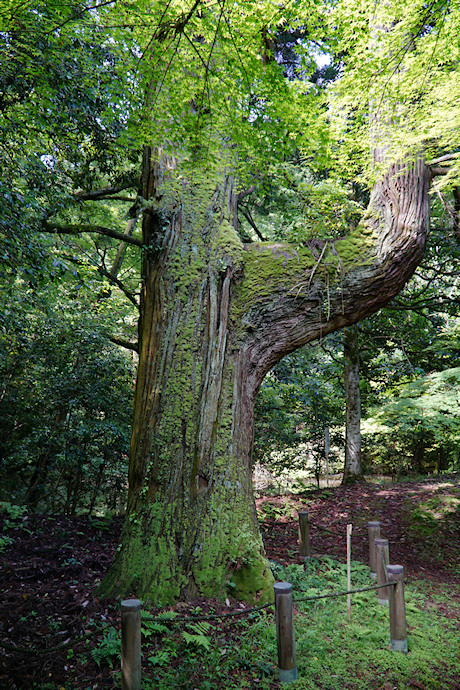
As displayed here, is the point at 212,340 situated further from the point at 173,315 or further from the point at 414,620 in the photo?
the point at 414,620

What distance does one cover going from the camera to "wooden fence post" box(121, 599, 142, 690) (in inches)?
98.7

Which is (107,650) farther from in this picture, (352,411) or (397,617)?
(352,411)

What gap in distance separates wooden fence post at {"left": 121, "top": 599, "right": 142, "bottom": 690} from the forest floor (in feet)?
0.53

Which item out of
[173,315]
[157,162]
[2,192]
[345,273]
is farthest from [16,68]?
[345,273]

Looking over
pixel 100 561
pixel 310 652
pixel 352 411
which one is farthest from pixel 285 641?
pixel 352 411

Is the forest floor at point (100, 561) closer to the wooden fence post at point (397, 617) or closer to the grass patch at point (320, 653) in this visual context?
the grass patch at point (320, 653)

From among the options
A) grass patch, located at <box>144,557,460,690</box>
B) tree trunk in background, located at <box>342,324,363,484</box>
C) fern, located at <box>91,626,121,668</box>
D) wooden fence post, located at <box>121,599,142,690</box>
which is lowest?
grass patch, located at <box>144,557,460,690</box>

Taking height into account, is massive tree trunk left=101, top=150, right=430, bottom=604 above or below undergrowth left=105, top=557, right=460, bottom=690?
above

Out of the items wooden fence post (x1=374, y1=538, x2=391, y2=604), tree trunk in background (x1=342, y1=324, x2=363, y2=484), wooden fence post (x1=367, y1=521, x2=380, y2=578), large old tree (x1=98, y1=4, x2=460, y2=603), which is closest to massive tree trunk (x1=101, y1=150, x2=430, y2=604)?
large old tree (x1=98, y1=4, x2=460, y2=603)

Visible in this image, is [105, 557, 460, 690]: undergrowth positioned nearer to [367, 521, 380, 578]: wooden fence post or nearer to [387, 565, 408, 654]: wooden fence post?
[387, 565, 408, 654]: wooden fence post

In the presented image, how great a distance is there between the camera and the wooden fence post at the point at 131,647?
8.22 feet

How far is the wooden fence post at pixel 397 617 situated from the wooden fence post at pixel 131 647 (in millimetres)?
2142

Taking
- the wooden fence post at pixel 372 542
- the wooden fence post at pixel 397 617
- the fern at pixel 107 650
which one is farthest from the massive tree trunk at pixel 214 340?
the wooden fence post at pixel 372 542

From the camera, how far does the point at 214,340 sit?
4.48m
